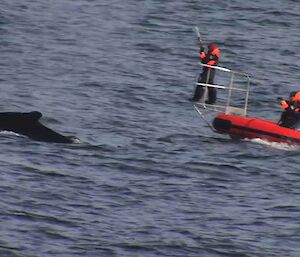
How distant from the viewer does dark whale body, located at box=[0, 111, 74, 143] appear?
32.7m

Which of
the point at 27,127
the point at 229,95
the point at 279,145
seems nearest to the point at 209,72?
the point at 229,95

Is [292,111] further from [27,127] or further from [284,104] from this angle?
[27,127]

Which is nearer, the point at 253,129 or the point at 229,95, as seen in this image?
the point at 253,129

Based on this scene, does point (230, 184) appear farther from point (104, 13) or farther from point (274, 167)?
point (104, 13)

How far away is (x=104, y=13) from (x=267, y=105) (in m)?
20.7

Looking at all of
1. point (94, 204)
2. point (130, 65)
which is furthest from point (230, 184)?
point (130, 65)

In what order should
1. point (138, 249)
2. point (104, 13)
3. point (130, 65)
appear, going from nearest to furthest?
point (138, 249), point (130, 65), point (104, 13)

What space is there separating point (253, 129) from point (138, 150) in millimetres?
3386

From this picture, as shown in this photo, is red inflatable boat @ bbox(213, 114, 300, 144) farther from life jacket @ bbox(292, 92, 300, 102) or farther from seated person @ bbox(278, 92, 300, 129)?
life jacket @ bbox(292, 92, 300, 102)

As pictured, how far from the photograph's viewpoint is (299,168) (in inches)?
1270

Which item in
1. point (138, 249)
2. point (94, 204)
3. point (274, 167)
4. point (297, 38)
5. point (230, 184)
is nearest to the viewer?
point (138, 249)

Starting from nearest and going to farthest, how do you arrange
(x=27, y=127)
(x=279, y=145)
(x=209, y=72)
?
(x=27, y=127)
(x=279, y=145)
(x=209, y=72)

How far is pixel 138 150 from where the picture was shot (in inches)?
1313

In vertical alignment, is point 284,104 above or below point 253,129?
above
